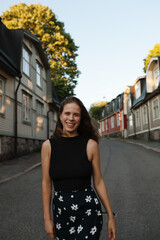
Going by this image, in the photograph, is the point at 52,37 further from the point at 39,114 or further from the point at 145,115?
the point at 145,115

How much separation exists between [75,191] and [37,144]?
54.1ft

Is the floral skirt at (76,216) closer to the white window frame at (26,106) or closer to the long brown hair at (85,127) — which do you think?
the long brown hair at (85,127)

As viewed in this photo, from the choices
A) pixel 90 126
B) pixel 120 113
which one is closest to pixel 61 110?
pixel 90 126

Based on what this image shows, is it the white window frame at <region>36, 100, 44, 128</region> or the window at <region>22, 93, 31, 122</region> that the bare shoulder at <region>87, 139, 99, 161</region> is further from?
the white window frame at <region>36, 100, 44, 128</region>

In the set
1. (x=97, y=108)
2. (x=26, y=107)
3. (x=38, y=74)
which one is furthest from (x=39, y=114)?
(x=97, y=108)

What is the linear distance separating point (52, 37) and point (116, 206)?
917 inches

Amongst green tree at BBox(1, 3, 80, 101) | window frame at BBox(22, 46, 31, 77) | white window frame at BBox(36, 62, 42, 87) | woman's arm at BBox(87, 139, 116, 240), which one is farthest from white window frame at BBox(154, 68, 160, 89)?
woman's arm at BBox(87, 139, 116, 240)

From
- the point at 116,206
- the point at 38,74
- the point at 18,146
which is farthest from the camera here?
the point at 38,74

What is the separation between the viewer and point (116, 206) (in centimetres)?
516

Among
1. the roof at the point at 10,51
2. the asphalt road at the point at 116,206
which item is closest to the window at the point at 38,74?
the roof at the point at 10,51

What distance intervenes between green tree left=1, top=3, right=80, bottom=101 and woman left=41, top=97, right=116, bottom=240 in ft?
73.7

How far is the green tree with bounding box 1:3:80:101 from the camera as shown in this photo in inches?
973

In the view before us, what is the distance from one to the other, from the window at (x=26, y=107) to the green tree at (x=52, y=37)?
8.19m

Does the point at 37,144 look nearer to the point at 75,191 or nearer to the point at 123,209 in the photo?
the point at 123,209
